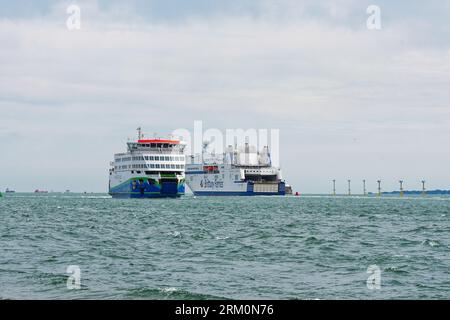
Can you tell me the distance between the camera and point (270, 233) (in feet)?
149

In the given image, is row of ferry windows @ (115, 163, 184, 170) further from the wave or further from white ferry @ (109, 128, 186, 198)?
the wave

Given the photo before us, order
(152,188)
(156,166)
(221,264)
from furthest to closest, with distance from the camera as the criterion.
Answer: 1. (156,166)
2. (152,188)
3. (221,264)

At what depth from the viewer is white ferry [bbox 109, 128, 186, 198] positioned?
133 m

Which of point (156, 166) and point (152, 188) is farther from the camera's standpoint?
point (156, 166)

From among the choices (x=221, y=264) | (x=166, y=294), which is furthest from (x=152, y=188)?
(x=166, y=294)

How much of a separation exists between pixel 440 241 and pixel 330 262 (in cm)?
1479

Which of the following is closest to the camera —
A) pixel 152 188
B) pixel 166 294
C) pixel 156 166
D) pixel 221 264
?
pixel 166 294

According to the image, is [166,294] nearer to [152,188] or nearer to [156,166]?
[152,188]

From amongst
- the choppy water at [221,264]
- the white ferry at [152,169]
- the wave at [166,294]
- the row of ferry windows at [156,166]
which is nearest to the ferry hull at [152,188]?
the white ferry at [152,169]

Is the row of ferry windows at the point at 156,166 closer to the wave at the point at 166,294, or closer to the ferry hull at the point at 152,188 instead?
the ferry hull at the point at 152,188

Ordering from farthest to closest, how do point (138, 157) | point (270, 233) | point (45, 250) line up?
point (138, 157), point (270, 233), point (45, 250)

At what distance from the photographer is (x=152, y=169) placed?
134m
